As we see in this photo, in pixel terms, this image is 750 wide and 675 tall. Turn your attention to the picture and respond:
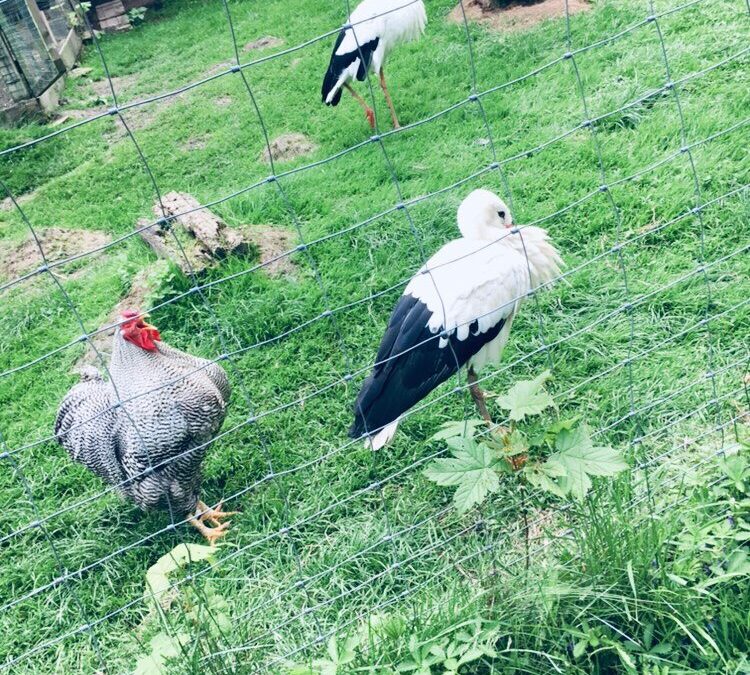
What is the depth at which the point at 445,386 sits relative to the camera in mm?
3459

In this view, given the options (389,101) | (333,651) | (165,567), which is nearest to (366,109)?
(389,101)

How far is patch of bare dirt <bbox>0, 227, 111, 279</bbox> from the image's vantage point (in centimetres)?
520

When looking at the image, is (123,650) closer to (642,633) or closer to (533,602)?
(533,602)

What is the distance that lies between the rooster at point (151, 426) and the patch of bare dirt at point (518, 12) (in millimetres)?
4469

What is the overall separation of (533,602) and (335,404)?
5.03 ft

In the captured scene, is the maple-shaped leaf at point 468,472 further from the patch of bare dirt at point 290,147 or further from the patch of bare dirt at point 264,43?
the patch of bare dirt at point 264,43

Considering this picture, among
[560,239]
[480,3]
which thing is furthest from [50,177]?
[560,239]

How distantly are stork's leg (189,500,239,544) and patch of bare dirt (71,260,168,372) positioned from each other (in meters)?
1.22

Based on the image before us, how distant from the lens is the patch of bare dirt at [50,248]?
17.1 feet

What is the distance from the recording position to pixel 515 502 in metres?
2.68

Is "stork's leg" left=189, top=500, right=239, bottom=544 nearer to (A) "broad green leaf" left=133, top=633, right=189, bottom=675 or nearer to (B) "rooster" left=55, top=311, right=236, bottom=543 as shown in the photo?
(B) "rooster" left=55, top=311, right=236, bottom=543

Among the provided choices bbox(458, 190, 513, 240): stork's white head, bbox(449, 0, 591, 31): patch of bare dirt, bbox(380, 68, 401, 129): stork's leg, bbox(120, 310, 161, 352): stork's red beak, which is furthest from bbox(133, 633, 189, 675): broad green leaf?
bbox(449, 0, 591, 31): patch of bare dirt

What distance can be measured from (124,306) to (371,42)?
2769 millimetres

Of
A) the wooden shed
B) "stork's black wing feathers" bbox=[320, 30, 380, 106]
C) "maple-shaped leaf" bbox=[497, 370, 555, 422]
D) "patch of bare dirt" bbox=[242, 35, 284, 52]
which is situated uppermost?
the wooden shed
